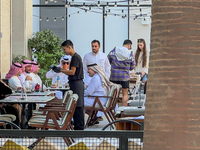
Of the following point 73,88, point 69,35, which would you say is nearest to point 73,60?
point 73,88

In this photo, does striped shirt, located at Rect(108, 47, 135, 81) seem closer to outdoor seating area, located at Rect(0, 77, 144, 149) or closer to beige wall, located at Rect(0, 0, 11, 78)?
outdoor seating area, located at Rect(0, 77, 144, 149)

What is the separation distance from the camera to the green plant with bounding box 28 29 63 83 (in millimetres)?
15757

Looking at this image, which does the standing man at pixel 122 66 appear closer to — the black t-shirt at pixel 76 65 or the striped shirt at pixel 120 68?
the striped shirt at pixel 120 68

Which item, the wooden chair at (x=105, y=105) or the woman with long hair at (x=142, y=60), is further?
the woman with long hair at (x=142, y=60)

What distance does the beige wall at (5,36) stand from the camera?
450 inches

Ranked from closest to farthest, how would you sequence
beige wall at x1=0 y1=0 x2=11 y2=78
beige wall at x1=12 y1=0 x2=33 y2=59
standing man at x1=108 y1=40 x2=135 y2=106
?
1. standing man at x1=108 y1=40 x2=135 y2=106
2. beige wall at x1=0 y1=0 x2=11 y2=78
3. beige wall at x1=12 y1=0 x2=33 y2=59

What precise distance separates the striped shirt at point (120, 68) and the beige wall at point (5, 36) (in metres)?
2.91

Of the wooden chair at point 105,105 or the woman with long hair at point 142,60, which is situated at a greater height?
the woman with long hair at point 142,60

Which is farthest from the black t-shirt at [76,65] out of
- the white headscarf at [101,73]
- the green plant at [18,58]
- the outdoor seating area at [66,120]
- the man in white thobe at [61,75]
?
the green plant at [18,58]

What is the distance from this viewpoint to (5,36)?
38.6ft

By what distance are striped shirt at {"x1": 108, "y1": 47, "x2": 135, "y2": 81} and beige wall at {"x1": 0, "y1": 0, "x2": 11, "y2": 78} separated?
2915mm

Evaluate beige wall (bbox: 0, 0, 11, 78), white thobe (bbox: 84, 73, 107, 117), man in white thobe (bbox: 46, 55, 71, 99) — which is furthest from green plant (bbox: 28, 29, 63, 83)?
white thobe (bbox: 84, 73, 107, 117)

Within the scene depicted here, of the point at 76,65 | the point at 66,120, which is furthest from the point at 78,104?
the point at 66,120

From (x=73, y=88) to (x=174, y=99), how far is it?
17.7 feet
